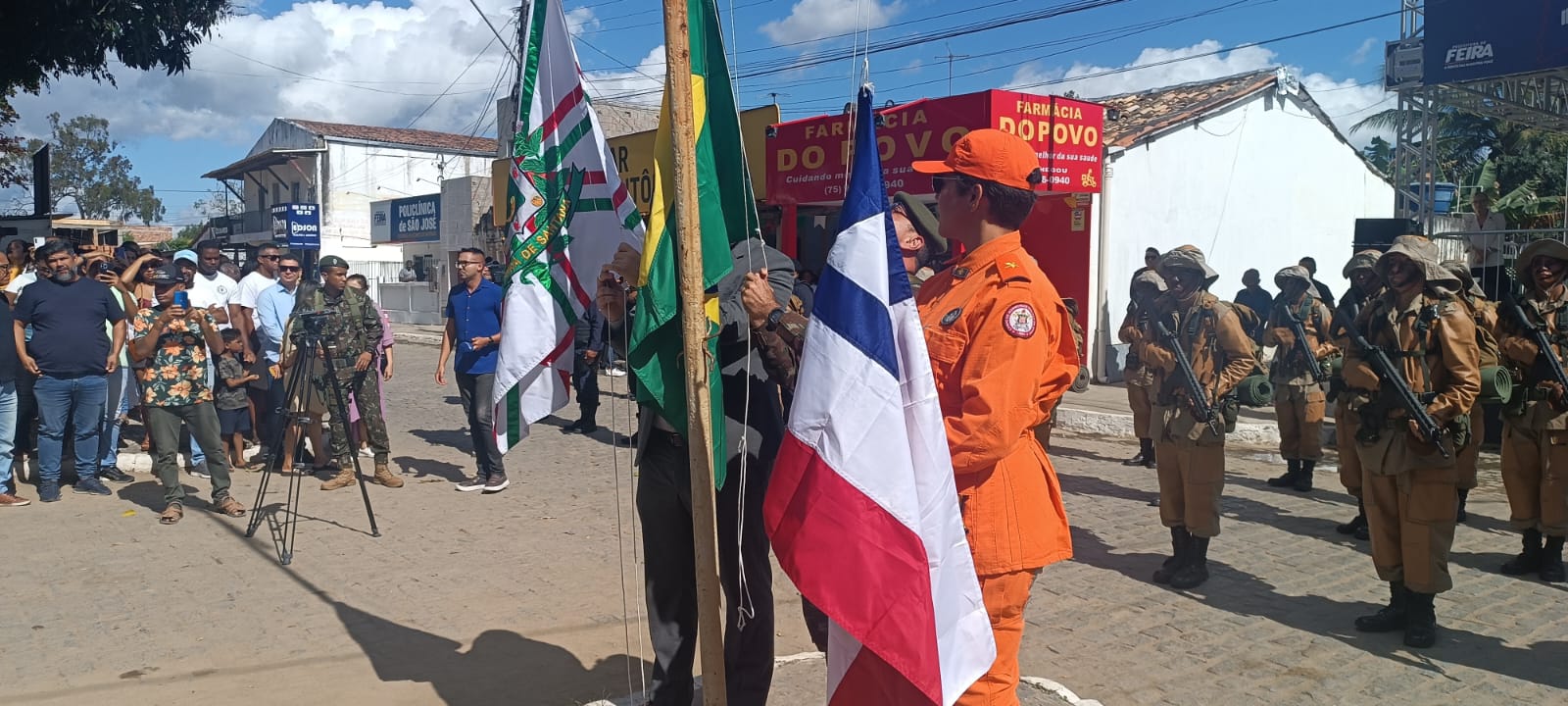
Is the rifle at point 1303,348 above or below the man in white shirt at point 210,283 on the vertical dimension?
below

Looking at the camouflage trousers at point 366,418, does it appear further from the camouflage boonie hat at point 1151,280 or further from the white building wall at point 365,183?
the white building wall at point 365,183

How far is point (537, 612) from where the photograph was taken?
5.61m

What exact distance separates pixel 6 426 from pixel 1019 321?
8.50 meters

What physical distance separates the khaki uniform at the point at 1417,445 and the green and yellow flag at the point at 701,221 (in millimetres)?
3651

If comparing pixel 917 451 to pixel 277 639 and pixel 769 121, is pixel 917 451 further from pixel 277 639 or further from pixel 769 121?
pixel 769 121

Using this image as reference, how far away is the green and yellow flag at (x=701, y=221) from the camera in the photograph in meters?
3.03

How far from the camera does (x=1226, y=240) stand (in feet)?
56.4

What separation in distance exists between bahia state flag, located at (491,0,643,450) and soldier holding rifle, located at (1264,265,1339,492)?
6973 mm

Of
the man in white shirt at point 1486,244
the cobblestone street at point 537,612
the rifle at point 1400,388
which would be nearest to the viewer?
the cobblestone street at point 537,612

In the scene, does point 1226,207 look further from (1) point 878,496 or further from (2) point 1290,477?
(1) point 878,496

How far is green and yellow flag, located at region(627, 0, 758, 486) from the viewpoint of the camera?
3027 mm

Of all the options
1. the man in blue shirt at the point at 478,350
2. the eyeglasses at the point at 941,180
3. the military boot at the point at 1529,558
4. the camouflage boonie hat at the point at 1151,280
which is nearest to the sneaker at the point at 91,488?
the man in blue shirt at the point at 478,350

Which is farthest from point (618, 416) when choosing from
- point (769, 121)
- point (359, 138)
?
point (359, 138)

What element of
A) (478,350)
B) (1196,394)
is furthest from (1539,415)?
(478,350)
